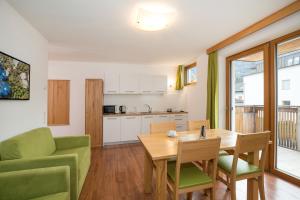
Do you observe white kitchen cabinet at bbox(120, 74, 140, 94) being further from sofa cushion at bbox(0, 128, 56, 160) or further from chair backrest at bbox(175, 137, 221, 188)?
chair backrest at bbox(175, 137, 221, 188)

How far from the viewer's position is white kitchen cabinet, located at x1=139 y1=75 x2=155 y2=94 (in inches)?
193

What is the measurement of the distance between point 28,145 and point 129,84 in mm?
3201

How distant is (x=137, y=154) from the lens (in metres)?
3.72

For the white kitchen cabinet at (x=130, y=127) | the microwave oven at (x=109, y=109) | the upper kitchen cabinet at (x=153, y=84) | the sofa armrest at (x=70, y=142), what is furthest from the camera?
the upper kitchen cabinet at (x=153, y=84)

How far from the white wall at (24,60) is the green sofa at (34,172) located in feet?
0.89

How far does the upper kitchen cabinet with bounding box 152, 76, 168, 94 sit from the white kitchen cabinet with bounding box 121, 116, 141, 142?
1.13m

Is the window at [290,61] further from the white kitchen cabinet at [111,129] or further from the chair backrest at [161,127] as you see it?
the white kitchen cabinet at [111,129]

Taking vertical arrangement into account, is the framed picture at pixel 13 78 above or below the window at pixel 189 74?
below

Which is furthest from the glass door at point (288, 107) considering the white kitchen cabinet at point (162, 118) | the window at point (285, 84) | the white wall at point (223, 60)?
the white kitchen cabinet at point (162, 118)

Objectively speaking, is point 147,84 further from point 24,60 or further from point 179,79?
point 24,60

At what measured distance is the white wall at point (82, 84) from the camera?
469 centimetres

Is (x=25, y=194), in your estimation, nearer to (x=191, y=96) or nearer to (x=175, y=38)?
(x=175, y=38)

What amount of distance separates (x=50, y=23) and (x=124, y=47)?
147 centimetres

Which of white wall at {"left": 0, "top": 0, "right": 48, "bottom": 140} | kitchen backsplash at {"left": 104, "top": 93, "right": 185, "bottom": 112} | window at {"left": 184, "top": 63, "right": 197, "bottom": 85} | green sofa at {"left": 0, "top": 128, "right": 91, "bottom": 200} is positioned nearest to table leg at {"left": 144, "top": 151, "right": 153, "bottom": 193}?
green sofa at {"left": 0, "top": 128, "right": 91, "bottom": 200}
